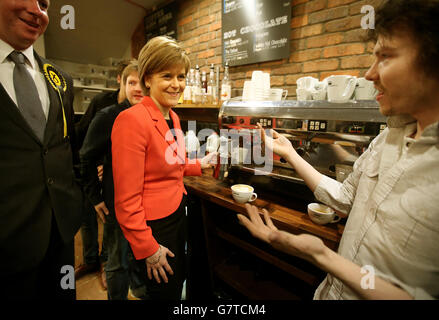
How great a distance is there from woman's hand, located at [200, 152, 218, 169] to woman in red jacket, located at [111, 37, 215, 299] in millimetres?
350

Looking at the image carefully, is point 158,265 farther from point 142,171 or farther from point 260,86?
point 260,86

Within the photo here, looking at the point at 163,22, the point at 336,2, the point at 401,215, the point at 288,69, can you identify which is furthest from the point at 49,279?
the point at 163,22

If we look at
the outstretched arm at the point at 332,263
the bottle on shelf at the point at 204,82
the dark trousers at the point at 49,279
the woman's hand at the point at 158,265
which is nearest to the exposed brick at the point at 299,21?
the bottle on shelf at the point at 204,82

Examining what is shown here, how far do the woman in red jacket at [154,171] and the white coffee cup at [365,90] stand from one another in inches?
38.8

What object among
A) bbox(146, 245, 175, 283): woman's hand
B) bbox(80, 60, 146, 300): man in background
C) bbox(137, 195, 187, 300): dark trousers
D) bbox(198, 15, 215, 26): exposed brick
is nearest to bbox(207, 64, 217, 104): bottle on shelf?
bbox(198, 15, 215, 26): exposed brick

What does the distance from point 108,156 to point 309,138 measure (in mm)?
1262

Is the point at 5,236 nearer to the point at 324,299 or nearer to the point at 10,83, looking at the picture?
the point at 10,83

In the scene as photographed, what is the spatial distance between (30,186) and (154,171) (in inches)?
20.0

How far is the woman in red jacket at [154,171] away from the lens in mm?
957

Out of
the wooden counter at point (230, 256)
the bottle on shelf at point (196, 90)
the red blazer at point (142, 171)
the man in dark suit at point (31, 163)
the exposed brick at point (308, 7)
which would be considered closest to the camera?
the man in dark suit at point (31, 163)

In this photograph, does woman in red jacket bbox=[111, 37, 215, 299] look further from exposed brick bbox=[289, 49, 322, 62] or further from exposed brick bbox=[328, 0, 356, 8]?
exposed brick bbox=[328, 0, 356, 8]

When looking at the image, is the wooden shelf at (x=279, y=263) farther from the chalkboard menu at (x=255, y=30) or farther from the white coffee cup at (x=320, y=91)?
the chalkboard menu at (x=255, y=30)

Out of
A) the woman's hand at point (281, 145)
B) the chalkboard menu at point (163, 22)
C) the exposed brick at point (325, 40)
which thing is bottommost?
the woman's hand at point (281, 145)
